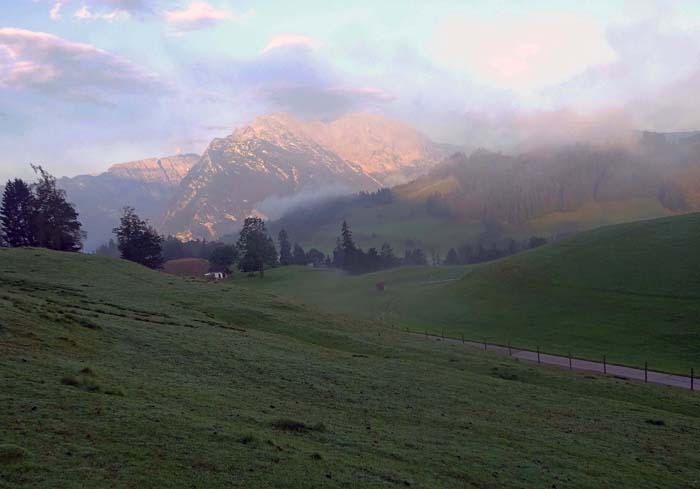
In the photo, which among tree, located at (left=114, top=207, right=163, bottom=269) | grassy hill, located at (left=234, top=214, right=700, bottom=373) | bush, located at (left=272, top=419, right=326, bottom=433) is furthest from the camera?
tree, located at (left=114, top=207, right=163, bottom=269)

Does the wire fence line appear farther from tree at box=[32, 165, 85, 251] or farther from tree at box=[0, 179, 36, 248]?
tree at box=[0, 179, 36, 248]

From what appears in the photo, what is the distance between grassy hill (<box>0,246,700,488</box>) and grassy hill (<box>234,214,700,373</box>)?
979 inches

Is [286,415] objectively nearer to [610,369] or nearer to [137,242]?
[610,369]

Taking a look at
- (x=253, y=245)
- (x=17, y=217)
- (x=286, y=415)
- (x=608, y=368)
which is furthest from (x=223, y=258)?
(x=286, y=415)

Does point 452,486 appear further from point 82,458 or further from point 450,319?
point 450,319

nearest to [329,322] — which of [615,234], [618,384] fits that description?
[618,384]

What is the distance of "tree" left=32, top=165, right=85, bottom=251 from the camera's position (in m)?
86.1

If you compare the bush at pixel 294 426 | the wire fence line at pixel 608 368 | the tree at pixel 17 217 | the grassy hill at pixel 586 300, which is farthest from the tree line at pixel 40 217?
the bush at pixel 294 426

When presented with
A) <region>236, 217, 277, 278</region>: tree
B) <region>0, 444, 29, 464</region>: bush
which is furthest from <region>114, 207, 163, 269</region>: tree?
<region>0, 444, 29, 464</region>: bush

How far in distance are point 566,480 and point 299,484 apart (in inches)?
348

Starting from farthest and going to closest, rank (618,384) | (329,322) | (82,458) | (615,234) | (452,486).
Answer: (615,234) < (329,322) < (618,384) < (452,486) < (82,458)

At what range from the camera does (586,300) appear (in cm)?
7600

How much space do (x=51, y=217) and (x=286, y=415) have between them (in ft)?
273

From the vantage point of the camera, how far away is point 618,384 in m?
35.6
